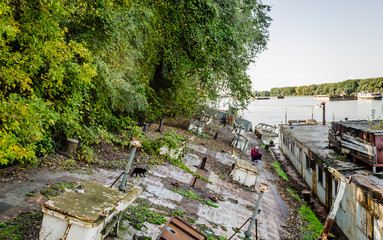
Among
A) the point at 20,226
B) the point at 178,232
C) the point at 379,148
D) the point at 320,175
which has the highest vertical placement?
the point at 379,148

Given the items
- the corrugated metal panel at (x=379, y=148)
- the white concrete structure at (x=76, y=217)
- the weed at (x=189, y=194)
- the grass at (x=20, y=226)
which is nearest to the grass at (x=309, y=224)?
the corrugated metal panel at (x=379, y=148)

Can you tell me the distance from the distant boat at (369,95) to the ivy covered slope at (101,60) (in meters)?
142

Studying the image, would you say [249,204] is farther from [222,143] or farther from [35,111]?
[222,143]

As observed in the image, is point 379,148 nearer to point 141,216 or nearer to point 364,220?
point 364,220

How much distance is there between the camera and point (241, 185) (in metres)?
13.7

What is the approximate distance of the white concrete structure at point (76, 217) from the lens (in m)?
4.04

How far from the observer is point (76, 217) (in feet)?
13.2

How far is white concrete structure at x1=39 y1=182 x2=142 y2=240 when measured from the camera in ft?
13.3

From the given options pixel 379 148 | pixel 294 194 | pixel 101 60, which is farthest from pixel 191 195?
pixel 294 194

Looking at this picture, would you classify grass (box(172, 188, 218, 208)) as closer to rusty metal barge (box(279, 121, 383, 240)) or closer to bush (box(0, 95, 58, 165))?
rusty metal barge (box(279, 121, 383, 240))

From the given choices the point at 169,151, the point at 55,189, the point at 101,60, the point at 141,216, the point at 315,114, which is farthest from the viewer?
the point at 315,114

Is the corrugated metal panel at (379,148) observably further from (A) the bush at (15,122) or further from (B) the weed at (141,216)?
(A) the bush at (15,122)

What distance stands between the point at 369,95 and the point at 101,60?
6583 inches

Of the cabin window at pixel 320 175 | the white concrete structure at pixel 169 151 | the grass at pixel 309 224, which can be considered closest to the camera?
the grass at pixel 309 224
